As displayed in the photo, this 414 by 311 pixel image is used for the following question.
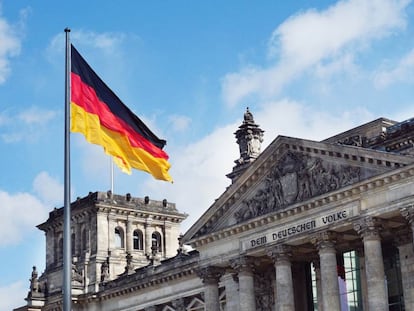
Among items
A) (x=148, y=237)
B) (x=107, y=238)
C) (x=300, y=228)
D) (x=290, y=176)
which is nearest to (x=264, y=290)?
(x=300, y=228)

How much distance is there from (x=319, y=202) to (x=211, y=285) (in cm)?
1034

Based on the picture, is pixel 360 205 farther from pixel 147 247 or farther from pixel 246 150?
pixel 147 247

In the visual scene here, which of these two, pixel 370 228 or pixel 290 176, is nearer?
pixel 370 228

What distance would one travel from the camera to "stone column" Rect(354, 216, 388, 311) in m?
42.3

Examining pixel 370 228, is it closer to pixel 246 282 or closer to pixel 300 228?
pixel 300 228

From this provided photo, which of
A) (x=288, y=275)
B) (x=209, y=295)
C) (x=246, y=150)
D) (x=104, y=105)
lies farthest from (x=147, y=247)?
(x=104, y=105)

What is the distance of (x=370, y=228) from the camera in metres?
43.4

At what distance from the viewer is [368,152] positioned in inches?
1705

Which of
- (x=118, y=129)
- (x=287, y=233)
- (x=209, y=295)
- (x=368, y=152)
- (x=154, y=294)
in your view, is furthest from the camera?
(x=154, y=294)

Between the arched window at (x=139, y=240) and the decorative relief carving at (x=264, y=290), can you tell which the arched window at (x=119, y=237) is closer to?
the arched window at (x=139, y=240)

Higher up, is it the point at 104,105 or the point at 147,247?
the point at 147,247

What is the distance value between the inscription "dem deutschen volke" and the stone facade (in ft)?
0.19

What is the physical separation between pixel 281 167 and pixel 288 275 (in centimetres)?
578

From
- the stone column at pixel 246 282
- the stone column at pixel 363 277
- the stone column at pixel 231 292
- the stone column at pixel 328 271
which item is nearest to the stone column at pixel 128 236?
the stone column at pixel 231 292
